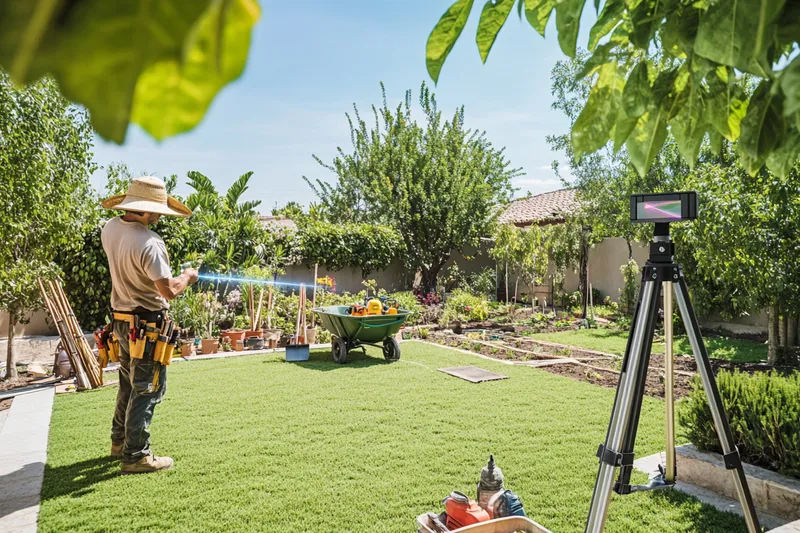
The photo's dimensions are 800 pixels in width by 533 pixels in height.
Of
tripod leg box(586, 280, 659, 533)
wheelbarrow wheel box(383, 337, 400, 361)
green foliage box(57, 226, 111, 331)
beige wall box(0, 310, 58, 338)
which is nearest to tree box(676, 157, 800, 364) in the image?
wheelbarrow wheel box(383, 337, 400, 361)

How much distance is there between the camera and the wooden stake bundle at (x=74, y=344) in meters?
6.05

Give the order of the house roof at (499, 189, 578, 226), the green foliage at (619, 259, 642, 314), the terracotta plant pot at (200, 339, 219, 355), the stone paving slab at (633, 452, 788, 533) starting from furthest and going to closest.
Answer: the house roof at (499, 189, 578, 226), the green foliage at (619, 259, 642, 314), the terracotta plant pot at (200, 339, 219, 355), the stone paving slab at (633, 452, 788, 533)

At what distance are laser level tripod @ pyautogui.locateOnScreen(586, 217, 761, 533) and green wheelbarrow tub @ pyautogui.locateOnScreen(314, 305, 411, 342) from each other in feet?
17.2

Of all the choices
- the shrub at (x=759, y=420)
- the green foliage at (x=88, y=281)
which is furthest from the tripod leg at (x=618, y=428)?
the green foliage at (x=88, y=281)

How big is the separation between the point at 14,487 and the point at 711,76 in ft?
14.5

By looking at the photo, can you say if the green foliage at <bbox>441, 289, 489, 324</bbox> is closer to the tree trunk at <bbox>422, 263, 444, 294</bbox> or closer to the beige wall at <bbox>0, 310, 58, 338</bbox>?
the tree trunk at <bbox>422, 263, 444, 294</bbox>

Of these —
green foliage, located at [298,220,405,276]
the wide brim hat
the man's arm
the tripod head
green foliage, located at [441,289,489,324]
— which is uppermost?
green foliage, located at [298,220,405,276]

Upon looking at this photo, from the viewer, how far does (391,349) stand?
7.86 metres

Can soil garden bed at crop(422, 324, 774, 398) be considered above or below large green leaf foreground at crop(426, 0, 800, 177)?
below

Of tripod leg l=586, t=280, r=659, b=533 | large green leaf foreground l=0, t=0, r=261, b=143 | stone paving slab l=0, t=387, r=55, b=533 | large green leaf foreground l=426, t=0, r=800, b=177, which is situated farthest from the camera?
stone paving slab l=0, t=387, r=55, b=533

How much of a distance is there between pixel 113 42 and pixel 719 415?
277cm

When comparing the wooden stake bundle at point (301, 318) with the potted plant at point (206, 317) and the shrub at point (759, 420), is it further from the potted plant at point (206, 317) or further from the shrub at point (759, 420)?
the shrub at point (759, 420)

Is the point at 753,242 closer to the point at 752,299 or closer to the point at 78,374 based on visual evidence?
the point at 752,299

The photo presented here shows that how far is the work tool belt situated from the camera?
3723 millimetres
